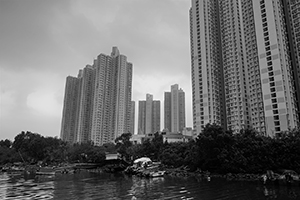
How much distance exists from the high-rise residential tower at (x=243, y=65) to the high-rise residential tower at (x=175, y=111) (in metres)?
51.9

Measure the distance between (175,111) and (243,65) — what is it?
A: 62078mm

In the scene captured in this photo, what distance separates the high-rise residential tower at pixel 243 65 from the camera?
70188mm

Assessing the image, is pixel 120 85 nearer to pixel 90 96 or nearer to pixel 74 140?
pixel 90 96

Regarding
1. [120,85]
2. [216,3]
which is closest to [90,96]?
[120,85]

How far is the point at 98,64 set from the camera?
137m

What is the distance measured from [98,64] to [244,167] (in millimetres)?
110676

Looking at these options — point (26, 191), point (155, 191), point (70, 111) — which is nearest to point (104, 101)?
point (70, 111)

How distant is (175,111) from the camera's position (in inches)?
5856

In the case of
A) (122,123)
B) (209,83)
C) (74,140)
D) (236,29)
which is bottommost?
(74,140)

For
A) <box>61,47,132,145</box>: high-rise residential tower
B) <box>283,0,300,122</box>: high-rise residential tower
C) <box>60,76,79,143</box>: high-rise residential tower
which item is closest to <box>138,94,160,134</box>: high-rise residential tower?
<box>61,47,132,145</box>: high-rise residential tower

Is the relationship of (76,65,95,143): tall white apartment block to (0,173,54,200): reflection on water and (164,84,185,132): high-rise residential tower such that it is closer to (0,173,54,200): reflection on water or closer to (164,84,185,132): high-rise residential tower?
(164,84,185,132): high-rise residential tower

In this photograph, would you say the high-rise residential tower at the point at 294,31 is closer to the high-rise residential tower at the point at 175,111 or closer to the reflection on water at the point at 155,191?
the reflection on water at the point at 155,191

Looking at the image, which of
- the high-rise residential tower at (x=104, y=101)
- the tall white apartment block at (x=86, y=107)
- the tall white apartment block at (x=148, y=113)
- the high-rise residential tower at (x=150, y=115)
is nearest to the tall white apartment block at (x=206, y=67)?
the high-rise residential tower at (x=104, y=101)

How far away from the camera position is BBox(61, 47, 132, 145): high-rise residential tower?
132062 millimetres
